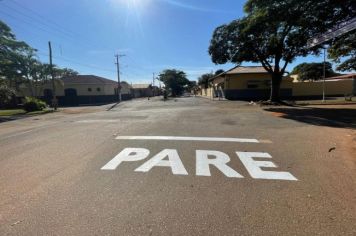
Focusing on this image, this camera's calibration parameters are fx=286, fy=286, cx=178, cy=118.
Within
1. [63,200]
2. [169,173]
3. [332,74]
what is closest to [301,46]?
[169,173]

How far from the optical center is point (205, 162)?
21.4ft

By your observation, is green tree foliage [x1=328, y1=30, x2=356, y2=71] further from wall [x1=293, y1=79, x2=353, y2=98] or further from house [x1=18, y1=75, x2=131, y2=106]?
house [x1=18, y1=75, x2=131, y2=106]

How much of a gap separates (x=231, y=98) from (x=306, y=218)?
122 feet

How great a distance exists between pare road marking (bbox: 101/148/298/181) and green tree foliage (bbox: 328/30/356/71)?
45.6ft

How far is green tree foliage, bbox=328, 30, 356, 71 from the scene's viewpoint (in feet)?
62.2

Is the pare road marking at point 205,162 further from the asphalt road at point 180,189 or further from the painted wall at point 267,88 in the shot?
the painted wall at point 267,88

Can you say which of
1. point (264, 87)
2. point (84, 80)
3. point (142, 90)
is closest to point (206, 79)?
point (142, 90)

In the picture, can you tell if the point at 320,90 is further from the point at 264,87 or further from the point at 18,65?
the point at 18,65

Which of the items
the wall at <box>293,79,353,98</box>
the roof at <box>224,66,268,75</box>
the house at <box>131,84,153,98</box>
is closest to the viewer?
the roof at <box>224,66,268,75</box>

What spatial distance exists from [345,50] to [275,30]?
218 inches

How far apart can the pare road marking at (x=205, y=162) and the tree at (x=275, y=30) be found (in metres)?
12.1

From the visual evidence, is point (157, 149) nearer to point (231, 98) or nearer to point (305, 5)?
point (305, 5)

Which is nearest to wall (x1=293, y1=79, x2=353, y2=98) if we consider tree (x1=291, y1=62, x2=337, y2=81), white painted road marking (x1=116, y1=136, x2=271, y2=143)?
tree (x1=291, y1=62, x2=337, y2=81)

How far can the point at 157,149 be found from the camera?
25.8ft
